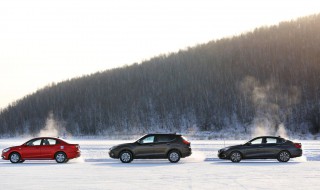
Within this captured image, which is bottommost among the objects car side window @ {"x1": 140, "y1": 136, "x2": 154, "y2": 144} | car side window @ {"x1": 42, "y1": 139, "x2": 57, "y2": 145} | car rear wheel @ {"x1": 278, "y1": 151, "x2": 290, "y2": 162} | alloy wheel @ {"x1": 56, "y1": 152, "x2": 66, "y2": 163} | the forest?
car rear wheel @ {"x1": 278, "y1": 151, "x2": 290, "y2": 162}

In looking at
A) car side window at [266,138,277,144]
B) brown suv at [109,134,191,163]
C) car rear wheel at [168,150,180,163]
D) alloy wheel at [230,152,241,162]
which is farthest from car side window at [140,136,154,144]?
car side window at [266,138,277,144]

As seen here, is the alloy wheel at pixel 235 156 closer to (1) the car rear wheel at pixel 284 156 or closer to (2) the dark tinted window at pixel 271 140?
(2) the dark tinted window at pixel 271 140

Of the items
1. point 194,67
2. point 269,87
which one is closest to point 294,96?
point 269,87

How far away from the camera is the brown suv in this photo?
26438 mm

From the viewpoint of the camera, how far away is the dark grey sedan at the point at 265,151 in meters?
26.3

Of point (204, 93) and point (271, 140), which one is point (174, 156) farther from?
point (204, 93)

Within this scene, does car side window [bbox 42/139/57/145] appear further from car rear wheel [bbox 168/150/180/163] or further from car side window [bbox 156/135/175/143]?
car rear wheel [bbox 168/150/180/163]

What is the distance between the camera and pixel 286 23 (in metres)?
160

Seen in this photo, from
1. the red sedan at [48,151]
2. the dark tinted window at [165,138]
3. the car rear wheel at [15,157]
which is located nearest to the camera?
the dark tinted window at [165,138]

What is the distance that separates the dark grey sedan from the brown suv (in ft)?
6.98

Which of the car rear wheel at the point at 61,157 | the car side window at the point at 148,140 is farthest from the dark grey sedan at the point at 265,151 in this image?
the car rear wheel at the point at 61,157

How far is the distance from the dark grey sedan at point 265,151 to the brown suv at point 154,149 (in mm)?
2129

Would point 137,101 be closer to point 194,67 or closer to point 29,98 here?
point 194,67

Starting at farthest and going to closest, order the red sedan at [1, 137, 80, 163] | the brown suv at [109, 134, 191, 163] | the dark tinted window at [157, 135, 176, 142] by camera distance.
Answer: the red sedan at [1, 137, 80, 163], the dark tinted window at [157, 135, 176, 142], the brown suv at [109, 134, 191, 163]
